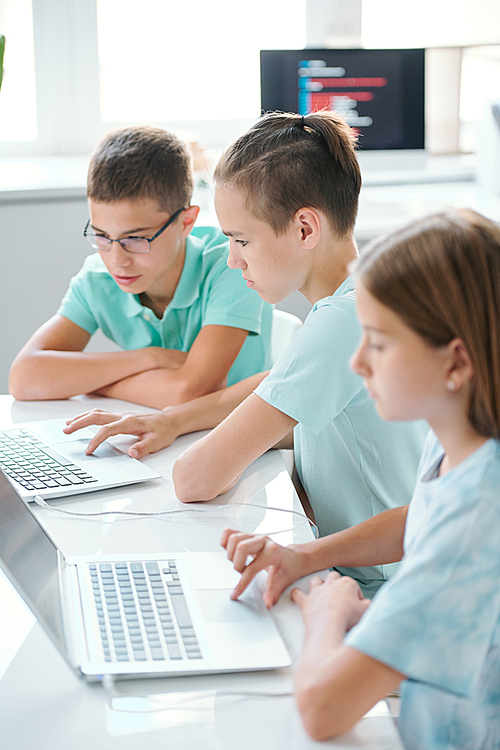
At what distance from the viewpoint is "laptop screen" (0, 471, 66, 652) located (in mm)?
641

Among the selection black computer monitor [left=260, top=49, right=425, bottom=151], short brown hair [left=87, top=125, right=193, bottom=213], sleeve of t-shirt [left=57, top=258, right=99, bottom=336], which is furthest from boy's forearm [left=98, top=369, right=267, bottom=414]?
black computer monitor [left=260, top=49, right=425, bottom=151]

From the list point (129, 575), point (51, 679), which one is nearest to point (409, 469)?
point (129, 575)

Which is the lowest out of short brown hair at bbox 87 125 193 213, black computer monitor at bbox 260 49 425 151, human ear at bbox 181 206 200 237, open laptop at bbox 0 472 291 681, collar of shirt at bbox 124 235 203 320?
open laptop at bbox 0 472 291 681

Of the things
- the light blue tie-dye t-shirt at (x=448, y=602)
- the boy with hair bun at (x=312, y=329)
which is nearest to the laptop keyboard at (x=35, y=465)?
the boy with hair bun at (x=312, y=329)

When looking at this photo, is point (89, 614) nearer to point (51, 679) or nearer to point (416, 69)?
point (51, 679)

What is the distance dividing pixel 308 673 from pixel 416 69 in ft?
7.56

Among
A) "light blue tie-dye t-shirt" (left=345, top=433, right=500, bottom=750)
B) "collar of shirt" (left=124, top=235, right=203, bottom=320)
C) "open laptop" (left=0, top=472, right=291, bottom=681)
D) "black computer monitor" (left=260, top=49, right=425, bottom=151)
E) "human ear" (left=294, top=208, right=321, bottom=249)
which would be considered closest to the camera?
"light blue tie-dye t-shirt" (left=345, top=433, right=500, bottom=750)

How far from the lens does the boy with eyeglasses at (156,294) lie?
1393 mm

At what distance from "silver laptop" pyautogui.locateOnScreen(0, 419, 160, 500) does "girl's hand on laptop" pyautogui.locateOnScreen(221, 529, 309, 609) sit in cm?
31

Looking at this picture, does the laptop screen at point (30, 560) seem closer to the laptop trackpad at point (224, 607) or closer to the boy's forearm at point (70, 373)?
the laptop trackpad at point (224, 607)

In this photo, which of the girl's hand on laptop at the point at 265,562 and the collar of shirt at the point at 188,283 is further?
the collar of shirt at the point at 188,283

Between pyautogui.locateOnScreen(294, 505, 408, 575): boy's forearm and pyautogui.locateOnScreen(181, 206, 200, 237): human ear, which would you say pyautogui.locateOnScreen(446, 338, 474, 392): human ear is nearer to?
pyautogui.locateOnScreen(294, 505, 408, 575): boy's forearm

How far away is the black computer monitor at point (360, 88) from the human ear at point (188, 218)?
1.07 m

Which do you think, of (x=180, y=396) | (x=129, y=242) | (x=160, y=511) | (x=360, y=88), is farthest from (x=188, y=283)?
(x=360, y=88)
